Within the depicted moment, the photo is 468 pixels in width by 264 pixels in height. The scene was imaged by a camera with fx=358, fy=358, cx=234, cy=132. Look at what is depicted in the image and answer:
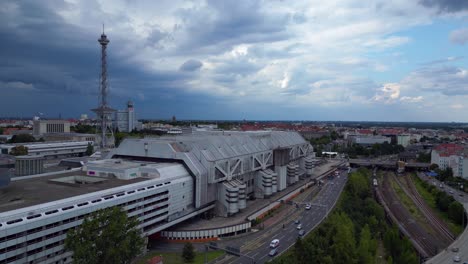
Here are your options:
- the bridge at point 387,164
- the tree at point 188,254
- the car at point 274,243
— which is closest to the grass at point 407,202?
the bridge at point 387,164

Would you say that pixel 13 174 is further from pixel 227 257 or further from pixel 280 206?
pixel 280 206

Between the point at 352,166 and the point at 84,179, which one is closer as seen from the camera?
the point at 84,179

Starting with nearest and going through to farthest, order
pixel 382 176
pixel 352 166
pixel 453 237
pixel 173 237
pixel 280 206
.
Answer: pixel 173 237 → pixel 453 237 → pixel 280 206 → pixel 382 176 → pixel 352 166

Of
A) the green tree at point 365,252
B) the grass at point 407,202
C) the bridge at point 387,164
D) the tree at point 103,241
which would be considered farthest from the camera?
the bridge at point 387,164

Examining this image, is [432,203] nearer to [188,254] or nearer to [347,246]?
[347,246]

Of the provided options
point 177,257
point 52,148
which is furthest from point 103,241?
point 52,148

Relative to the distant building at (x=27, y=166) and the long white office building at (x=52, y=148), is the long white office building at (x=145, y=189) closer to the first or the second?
the distant building at (x=27, y=166)

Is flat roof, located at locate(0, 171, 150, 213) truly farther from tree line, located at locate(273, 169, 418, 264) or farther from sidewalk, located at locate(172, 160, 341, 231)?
tree line, located at locate(273, 169, 418, 264)

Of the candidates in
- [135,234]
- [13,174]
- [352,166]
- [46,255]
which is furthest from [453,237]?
[352,166]
